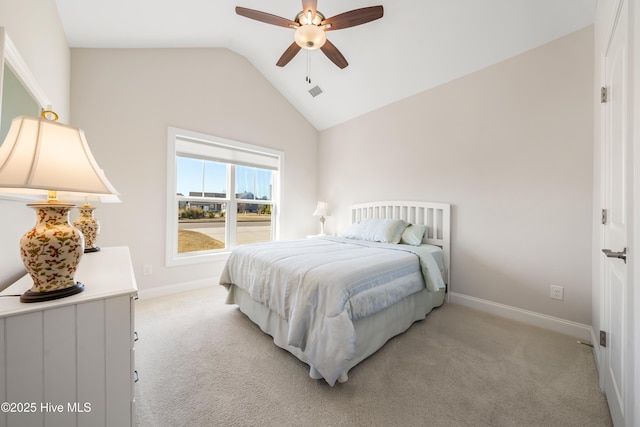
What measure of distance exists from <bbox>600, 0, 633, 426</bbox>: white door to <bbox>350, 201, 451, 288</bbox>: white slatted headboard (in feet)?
4.48

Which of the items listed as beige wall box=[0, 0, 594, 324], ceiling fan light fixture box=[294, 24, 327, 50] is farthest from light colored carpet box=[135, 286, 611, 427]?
ceiling fan light fixture box=[294, 24, 327, 50]

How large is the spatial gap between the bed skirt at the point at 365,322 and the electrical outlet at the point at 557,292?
3.22 feet

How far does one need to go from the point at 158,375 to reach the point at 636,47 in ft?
10.0

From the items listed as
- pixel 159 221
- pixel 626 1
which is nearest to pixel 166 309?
pixel 159 221

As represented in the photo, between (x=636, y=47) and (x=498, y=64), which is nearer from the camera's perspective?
(x=636, y=47)

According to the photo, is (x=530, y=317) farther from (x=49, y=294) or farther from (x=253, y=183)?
(x=253, y=183)

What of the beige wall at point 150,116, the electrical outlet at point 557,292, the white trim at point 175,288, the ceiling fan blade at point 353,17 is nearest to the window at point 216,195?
the beige wall at point 150,116

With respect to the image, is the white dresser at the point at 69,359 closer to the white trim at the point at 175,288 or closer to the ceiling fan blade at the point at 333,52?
the white trim at the point at 175,288

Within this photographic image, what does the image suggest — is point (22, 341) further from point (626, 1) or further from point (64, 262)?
point (626, 1)

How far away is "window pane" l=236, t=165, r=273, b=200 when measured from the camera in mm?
3904

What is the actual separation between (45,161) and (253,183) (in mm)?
3303

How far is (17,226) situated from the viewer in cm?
128

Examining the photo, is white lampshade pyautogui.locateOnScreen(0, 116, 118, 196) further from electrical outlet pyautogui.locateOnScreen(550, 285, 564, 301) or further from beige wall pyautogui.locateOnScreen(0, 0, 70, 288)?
electrical outlet pyautogui.locateOnScreen(550, 285, 564, 301)

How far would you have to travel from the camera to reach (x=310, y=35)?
196 cm
